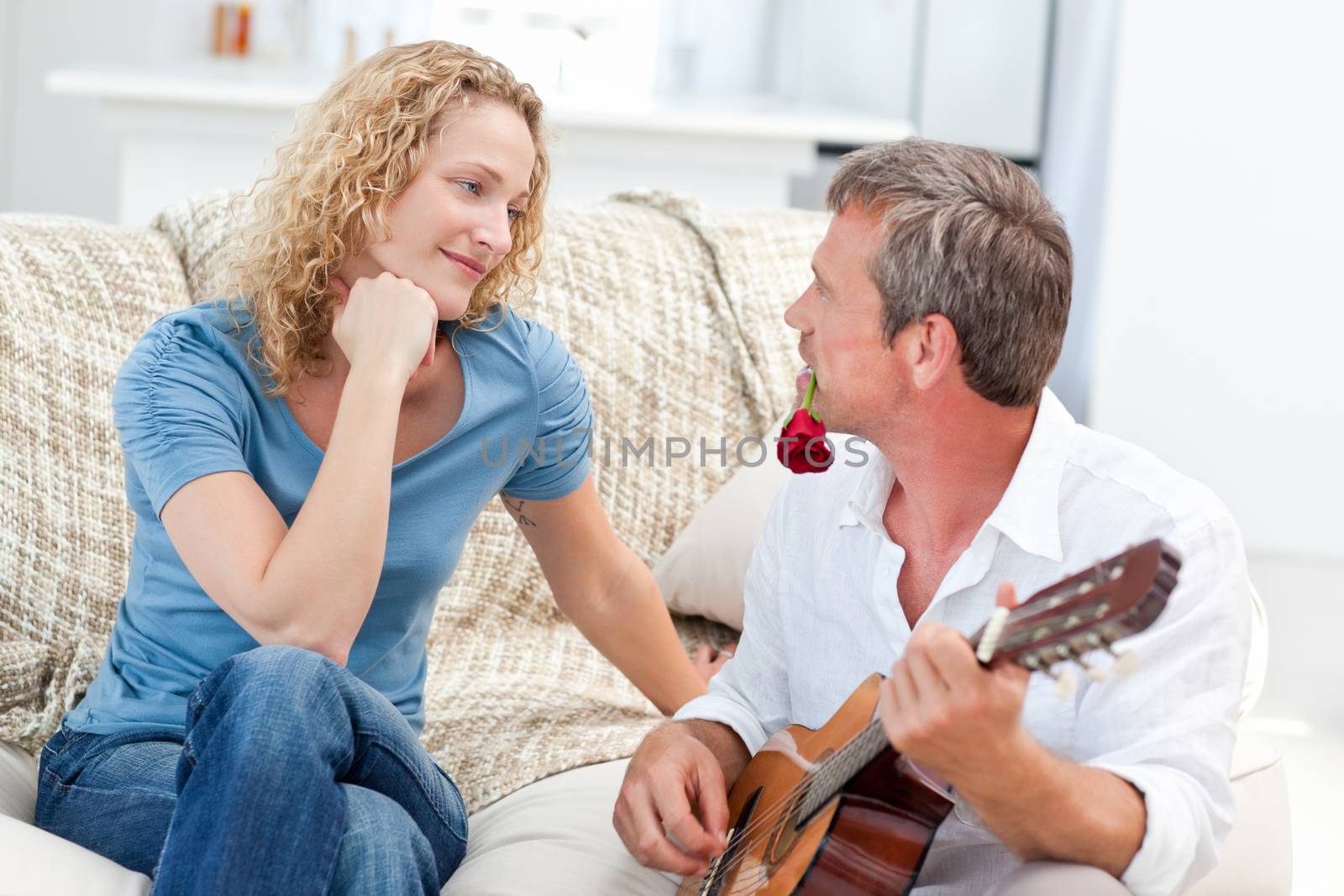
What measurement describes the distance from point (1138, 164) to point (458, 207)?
257 cm

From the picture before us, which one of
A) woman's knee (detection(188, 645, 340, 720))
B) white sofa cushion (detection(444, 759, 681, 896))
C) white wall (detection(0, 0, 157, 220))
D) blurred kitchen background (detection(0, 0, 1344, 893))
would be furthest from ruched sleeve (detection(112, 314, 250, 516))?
white wall (detection(0, 0, 157, 220))

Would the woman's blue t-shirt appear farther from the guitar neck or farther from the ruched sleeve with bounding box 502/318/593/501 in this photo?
the guitar neck

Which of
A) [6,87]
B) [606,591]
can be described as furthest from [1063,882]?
[6,87]

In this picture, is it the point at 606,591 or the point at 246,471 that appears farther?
the point at 606,591

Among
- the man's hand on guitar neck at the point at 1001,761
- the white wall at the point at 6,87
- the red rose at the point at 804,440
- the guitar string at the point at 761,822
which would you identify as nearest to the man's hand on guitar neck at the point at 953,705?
the man's hand on guitar neck at the point at 1001,761

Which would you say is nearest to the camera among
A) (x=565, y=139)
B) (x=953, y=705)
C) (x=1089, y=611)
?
(x=1089, y=611)

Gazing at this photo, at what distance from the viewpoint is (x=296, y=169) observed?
145cm

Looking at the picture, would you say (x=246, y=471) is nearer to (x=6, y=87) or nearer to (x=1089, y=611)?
(x=1089, y=611)

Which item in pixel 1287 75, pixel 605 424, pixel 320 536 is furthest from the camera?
pixel 1287 75

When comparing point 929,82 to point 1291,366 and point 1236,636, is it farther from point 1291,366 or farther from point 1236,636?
point 1236,636

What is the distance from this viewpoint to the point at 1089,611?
0.78 meters

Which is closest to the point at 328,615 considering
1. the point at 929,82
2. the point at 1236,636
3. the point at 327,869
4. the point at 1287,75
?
the point at 327,869

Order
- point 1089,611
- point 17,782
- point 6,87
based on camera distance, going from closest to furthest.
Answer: point 1089,611 → point 17,782 → point 6,87

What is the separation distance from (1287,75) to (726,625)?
2283mm
